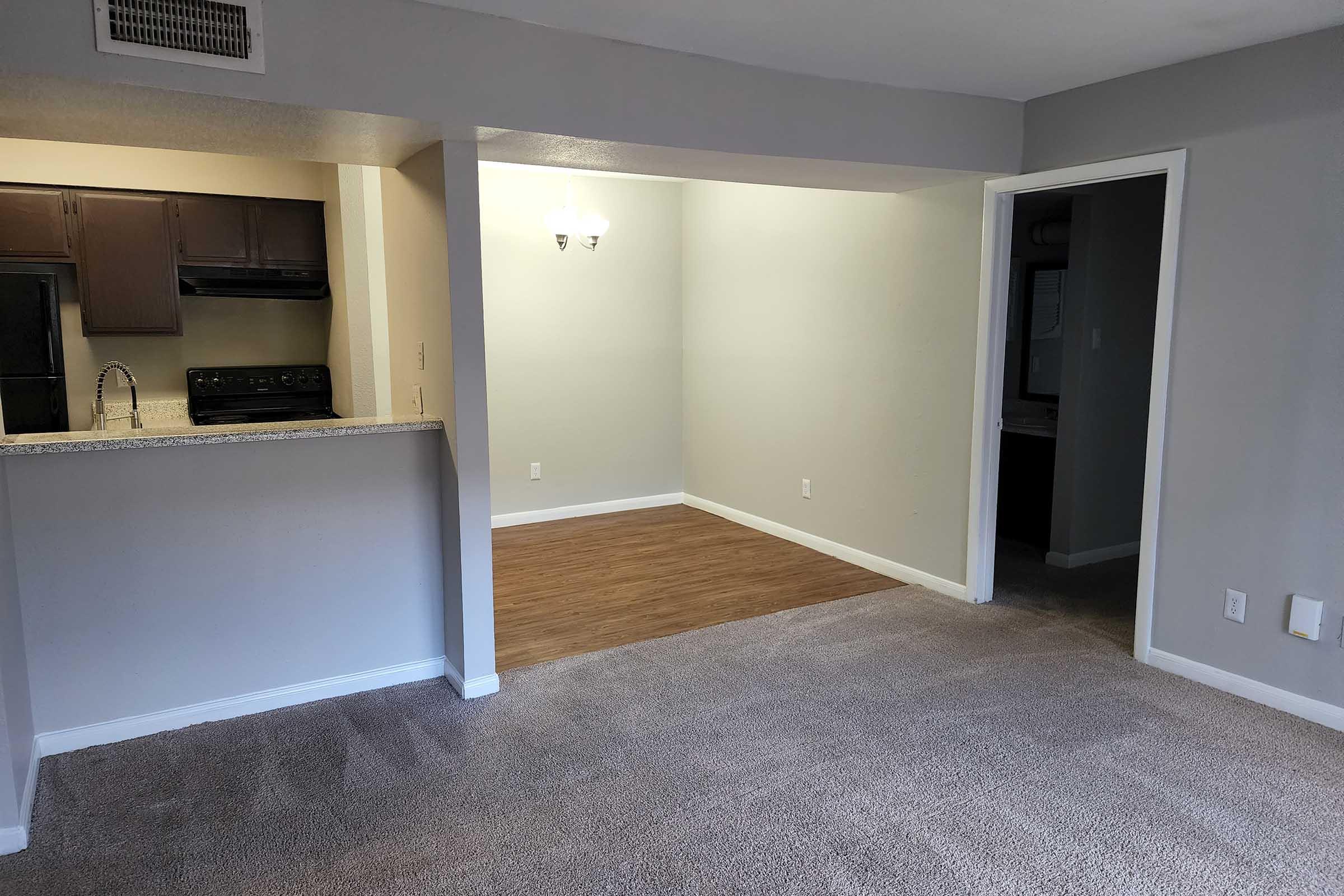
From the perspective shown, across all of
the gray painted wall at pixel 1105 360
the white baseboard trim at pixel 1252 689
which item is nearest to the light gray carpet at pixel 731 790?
the white baseboard trim at pixel 1252 689

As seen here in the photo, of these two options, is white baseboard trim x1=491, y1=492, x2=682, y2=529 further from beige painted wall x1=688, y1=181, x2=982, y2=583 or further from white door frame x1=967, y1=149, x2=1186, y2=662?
white door frame x1=967, y1=149, x2=1186, y2=662

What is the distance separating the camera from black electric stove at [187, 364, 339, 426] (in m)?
4.89

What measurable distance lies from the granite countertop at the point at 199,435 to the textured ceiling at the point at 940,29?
146 cm

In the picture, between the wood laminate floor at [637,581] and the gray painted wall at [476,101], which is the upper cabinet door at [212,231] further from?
the wood laminate floor at [637,581]

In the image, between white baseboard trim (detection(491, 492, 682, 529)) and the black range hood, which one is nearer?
the black range hood

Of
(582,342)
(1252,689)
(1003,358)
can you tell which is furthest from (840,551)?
(582,342)

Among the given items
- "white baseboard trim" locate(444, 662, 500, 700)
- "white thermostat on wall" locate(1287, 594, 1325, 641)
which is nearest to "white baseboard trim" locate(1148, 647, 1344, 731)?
"white thermostat on wall" locate(1287, 594, 1325, 641)

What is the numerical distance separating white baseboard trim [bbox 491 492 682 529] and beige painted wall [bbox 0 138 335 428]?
161cm

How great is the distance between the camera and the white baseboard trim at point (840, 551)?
423 cm

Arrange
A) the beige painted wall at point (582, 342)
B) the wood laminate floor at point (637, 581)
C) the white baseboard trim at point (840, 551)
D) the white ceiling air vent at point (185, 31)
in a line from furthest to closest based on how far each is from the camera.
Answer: the beige painted wall at point (582, 342) → the white baseboard trim at point (840, 551) → the wood laminate floor at point (637, 581) → the white ceiling air vent at point (185, 31)

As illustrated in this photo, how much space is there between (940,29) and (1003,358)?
1700mm

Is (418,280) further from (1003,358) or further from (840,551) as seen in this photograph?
(840,551)

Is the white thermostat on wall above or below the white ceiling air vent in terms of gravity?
below

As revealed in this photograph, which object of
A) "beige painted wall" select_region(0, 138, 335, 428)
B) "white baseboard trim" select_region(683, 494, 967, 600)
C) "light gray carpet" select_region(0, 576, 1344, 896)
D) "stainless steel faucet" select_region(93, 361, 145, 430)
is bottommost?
"light gray carpet" select_region(0, 576, 1344, 896)
